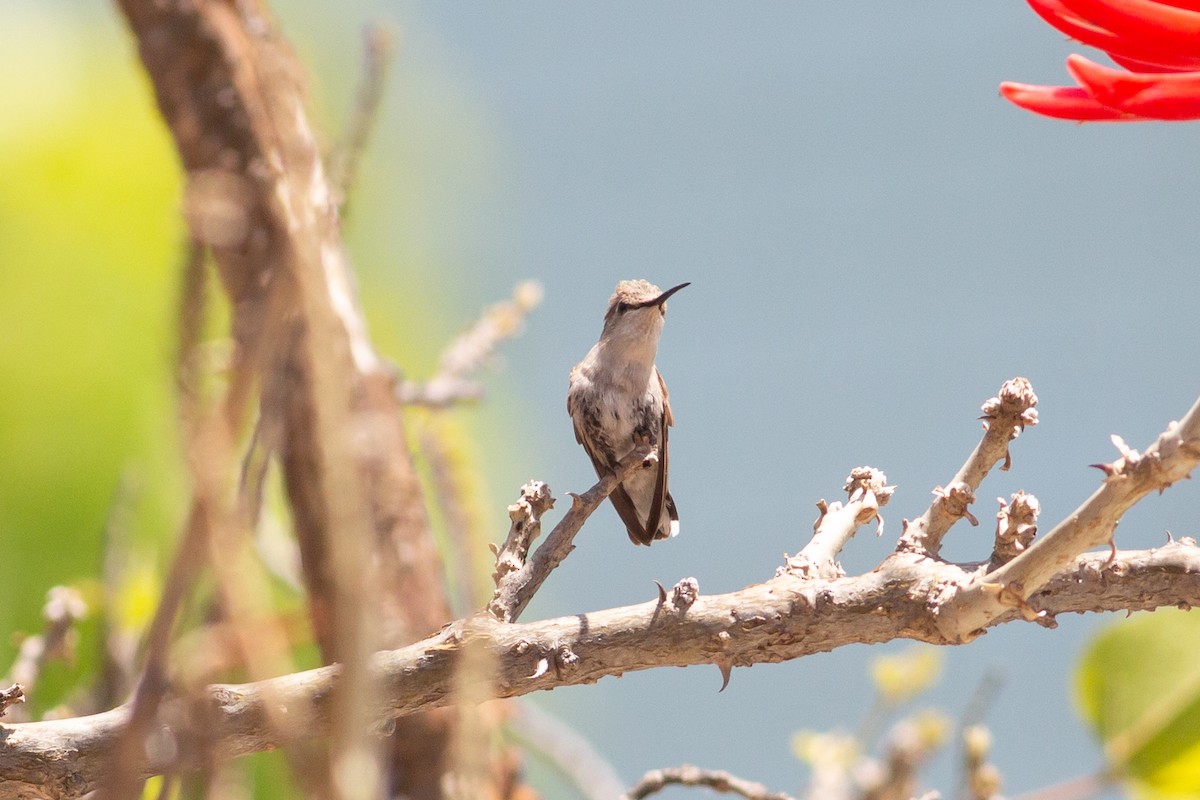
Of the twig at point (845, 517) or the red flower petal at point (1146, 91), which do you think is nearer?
the red flower petal at point (1146, 91)

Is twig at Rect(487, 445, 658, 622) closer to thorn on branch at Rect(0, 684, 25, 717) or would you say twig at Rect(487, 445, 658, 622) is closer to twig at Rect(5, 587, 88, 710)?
thorn on branch at Rect(0, 684, 25, 717)

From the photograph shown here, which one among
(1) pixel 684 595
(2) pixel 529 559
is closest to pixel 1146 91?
(1) pixel 684 595

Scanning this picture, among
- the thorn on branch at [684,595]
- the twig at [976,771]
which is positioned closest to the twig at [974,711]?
the twig at [976,771]

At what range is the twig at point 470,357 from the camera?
2041 mm

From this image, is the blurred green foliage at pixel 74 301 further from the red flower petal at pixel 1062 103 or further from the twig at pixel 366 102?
the red flower petal at pixel 1062 103

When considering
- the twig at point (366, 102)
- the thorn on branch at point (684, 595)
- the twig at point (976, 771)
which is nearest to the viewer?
the twig at point (366, 102)

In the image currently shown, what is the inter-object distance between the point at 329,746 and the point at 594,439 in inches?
84.1

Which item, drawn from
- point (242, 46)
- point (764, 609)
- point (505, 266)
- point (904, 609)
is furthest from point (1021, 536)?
point (505, 266)

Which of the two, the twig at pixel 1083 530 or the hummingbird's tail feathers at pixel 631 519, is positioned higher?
the hummingbird's tail feathers at pixel 631 519

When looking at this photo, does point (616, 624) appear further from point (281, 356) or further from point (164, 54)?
point (164, 54)

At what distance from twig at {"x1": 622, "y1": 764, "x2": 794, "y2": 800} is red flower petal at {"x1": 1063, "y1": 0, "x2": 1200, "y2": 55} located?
33.8 inches

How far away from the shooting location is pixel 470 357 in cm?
212

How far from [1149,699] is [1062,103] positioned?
2.91ft

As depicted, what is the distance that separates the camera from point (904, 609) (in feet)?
3.26
